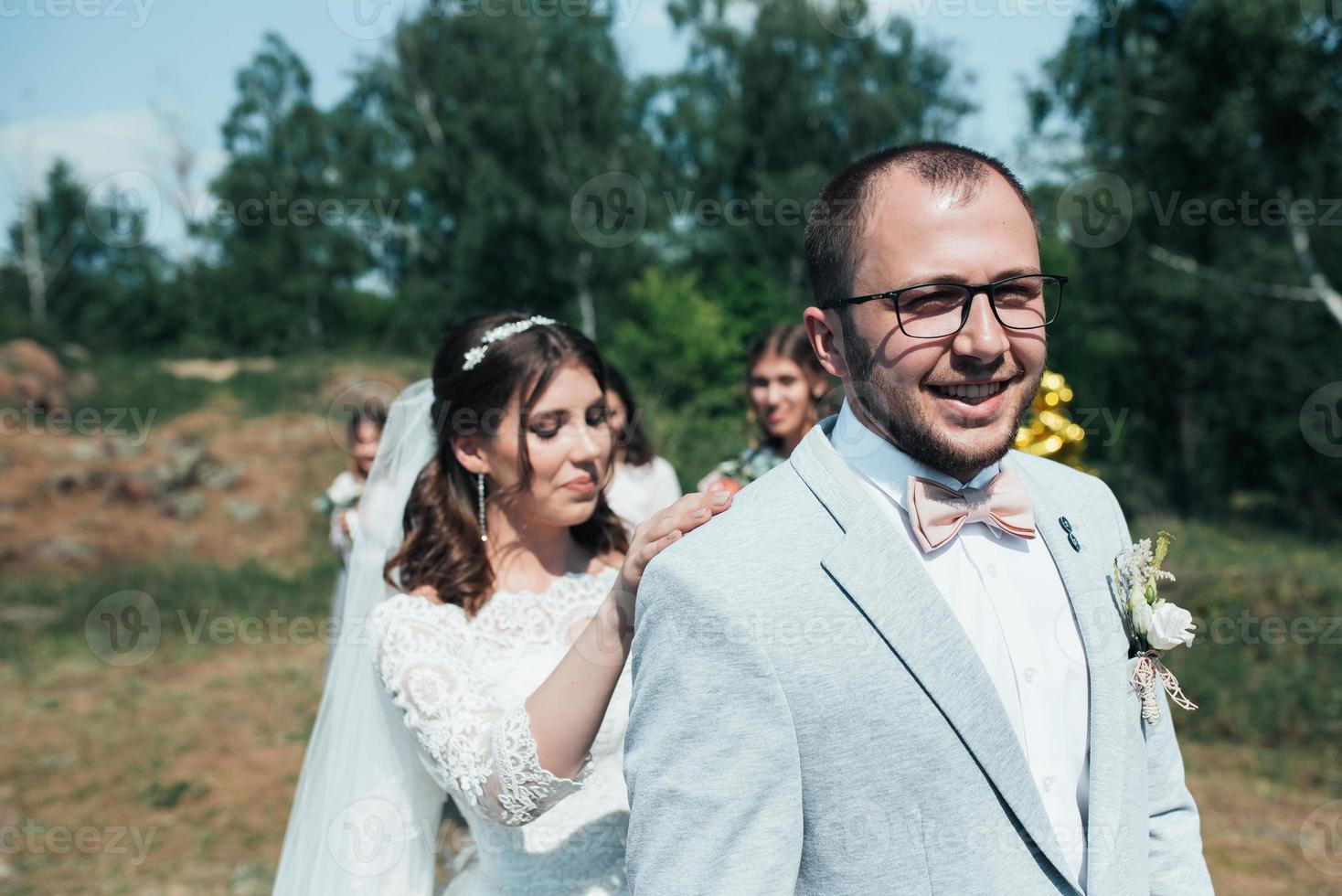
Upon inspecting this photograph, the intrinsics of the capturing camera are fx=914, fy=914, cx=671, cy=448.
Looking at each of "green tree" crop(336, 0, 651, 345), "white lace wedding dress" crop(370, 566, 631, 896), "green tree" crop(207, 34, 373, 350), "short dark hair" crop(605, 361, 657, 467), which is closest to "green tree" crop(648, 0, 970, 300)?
"green tree" crop(336, 0, 651, 345)

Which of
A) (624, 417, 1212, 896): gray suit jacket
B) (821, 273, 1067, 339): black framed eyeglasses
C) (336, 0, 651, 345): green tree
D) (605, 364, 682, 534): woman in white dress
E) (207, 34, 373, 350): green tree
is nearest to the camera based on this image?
(624, 417, 1212, 896): gray suit jacket

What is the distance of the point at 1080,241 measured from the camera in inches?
786

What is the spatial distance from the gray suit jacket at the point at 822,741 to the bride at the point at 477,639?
0.76 m

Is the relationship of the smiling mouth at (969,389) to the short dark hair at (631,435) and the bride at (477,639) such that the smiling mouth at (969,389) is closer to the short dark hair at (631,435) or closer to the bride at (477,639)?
the bride at (477,639)

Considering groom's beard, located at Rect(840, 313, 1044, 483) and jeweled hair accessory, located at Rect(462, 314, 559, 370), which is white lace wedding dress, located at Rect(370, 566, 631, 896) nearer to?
jeweled hair accessory, located at Rect(462, 314, 559, 370)

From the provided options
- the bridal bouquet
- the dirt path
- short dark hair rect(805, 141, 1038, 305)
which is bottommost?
the dirt path

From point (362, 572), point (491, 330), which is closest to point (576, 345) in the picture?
point (491, 330)

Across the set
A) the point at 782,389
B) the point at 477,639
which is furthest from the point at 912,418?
the point at 782,389

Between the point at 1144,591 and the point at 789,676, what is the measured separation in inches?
32.4

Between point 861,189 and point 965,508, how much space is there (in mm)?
602

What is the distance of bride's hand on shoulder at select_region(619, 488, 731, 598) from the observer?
1.66m

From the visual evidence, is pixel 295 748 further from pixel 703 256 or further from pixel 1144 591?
pixel 703 256

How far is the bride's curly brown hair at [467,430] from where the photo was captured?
2.69m

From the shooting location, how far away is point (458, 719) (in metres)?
A: 2.25
